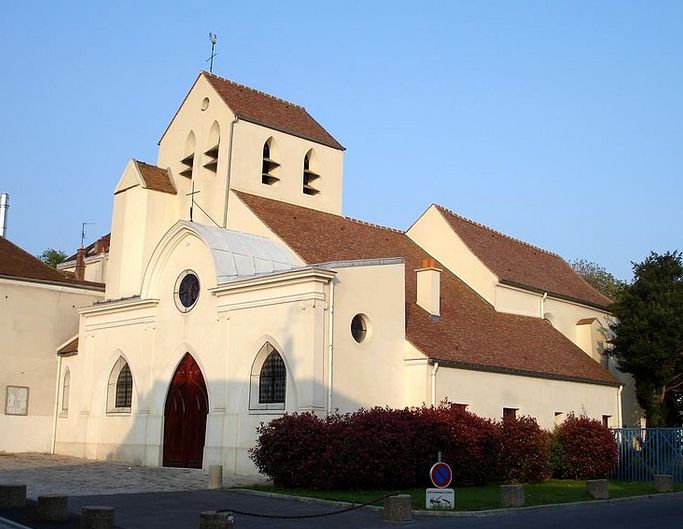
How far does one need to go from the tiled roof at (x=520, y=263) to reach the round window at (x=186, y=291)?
43.4ft

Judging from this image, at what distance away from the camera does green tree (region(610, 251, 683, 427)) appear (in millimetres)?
34500

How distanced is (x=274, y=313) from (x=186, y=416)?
5.09m

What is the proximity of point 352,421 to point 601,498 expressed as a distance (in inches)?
239

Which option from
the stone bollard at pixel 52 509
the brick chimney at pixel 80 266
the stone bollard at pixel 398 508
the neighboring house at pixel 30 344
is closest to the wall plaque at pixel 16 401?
the neighboring house at pixel 30 344

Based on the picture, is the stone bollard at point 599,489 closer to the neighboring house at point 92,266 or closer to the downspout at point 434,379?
the downspout at point 434,379

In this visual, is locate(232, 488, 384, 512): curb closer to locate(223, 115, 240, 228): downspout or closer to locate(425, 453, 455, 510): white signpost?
locate(425, 453, 455, 510): white signpost

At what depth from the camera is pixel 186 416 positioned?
27.1m

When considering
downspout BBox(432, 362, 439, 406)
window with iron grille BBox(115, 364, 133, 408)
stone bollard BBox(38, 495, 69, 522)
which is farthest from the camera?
window with iron grille BBox(115, 364, 133, 408)

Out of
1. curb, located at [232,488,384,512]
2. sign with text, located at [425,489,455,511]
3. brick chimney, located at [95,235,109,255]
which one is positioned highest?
brick chimney, located at [95,235,109,255]

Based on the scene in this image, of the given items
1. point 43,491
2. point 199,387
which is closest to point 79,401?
point 199,387

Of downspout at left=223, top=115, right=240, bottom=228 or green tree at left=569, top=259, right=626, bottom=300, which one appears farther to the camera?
green tree at left=569, top=259, right=626, bottom=300

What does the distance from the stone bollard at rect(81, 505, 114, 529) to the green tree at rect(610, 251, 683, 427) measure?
1020 inches

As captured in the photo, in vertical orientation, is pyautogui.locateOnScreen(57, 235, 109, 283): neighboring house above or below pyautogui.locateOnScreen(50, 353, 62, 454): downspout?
above

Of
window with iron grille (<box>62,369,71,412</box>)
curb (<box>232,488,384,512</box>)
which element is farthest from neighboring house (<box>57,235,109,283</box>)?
curb (<box>232,488,384,512</box>)
